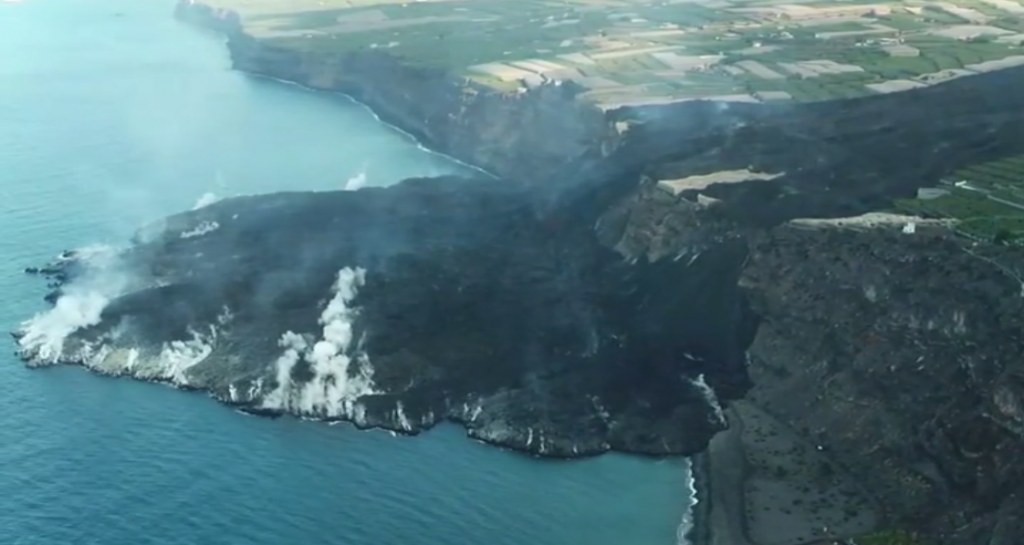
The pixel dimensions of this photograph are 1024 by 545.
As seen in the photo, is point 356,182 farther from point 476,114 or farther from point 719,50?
point 719,50

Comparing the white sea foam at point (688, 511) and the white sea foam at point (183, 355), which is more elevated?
the white sea foam at point (183, 355)

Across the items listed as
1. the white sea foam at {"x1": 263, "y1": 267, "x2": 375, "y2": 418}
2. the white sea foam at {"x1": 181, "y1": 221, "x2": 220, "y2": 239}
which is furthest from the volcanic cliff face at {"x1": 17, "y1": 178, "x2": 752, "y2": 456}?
the white sea foam at {"x1": 181, "y1": 221, "x2": 220, "y2": 239}

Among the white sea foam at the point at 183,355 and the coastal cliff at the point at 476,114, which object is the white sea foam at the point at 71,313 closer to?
the white sea foam at the point at 183,355

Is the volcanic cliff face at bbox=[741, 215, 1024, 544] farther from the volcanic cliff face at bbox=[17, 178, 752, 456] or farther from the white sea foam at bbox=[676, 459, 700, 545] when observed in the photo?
the white sea foam at bbox=[676, 459, 700, 545]

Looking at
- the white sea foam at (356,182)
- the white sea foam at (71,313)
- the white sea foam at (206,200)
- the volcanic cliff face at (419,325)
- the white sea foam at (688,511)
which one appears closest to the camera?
the white sea foam at (688,511)

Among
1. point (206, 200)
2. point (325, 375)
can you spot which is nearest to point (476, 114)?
point (206, 200)

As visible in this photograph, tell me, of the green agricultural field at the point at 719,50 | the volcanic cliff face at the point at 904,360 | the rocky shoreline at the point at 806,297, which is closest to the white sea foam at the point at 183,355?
the rocky shoreline at the point at 806,297
